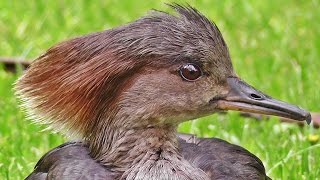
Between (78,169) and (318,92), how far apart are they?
254 cm

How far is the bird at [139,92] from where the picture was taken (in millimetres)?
→ 4184

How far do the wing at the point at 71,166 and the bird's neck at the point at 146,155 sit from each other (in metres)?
0.08

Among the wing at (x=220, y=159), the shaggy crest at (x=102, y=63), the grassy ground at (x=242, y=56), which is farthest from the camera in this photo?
the grassy ground at (x=242, y=56)

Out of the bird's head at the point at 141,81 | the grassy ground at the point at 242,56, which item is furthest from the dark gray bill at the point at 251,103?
the grassy ground at the point at 242,56

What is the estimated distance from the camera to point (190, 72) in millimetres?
4203

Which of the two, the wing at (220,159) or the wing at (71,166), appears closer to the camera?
the wing at (71,166)

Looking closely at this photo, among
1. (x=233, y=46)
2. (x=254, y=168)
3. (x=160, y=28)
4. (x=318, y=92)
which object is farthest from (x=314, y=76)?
(x=160, y=28)

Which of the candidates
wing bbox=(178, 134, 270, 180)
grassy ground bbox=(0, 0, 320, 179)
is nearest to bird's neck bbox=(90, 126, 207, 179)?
wing bbox=(178, 134, 270, 180)

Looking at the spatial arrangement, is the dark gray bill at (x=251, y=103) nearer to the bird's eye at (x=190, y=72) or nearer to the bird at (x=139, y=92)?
the bird at (x=139, y=92)

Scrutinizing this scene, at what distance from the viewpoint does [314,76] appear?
668cm

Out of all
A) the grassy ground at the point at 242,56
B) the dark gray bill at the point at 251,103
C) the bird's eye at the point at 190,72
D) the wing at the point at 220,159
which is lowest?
the wing at the point at 220,159

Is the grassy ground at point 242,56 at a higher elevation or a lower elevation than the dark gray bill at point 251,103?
higher

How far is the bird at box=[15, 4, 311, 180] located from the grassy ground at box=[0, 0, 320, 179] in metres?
0.92

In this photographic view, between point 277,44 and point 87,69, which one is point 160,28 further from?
point 277,44
